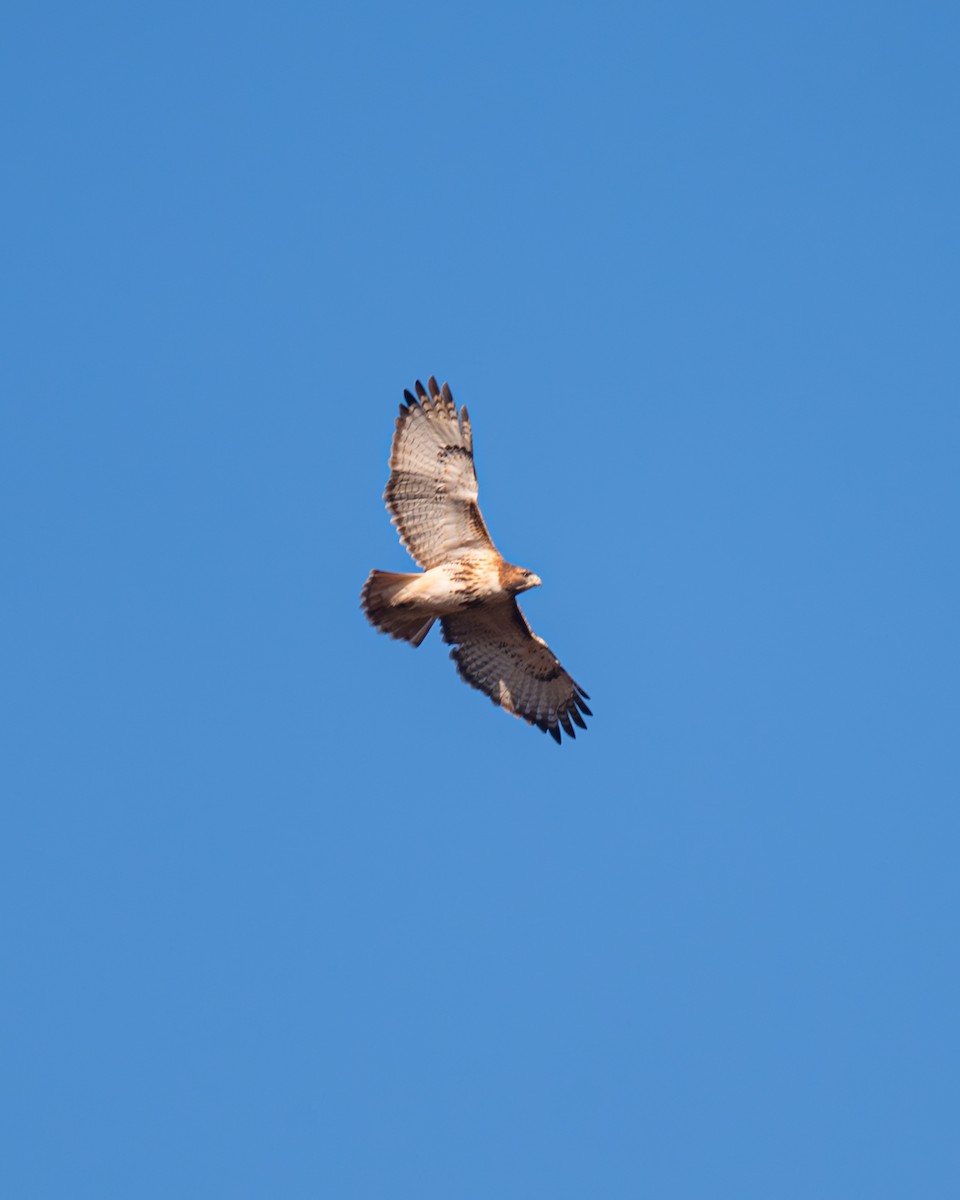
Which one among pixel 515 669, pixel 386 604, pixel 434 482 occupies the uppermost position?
pixel 434 482

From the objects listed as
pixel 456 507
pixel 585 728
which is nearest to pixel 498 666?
pixel 585 728

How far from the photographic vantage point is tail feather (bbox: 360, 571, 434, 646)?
18.3 meters

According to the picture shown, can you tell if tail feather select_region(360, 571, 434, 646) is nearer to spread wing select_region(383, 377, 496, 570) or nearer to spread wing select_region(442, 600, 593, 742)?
spread wing select_region(383, 377, 496, 570)

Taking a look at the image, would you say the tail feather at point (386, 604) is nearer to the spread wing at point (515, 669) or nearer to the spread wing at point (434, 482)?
the spread wing at point (434, 482)

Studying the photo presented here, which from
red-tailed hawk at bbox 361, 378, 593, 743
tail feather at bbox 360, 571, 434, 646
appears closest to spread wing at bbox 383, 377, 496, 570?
red-tailed hawk at bbox 361, 378, 593, 743

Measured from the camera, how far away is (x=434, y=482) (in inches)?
722

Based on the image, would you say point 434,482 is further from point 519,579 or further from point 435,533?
point 519,579

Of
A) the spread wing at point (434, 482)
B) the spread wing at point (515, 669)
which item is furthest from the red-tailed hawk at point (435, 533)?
the spread wing at point (515, 669)

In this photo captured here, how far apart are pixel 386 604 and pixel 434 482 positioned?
4.14 feet

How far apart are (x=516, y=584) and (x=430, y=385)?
2083 millimetres

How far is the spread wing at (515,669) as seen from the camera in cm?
1959

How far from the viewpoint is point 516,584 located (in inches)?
725

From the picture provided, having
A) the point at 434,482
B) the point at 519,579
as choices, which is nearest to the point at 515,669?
the point at 519,579

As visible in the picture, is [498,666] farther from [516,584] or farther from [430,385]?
[430,385]
